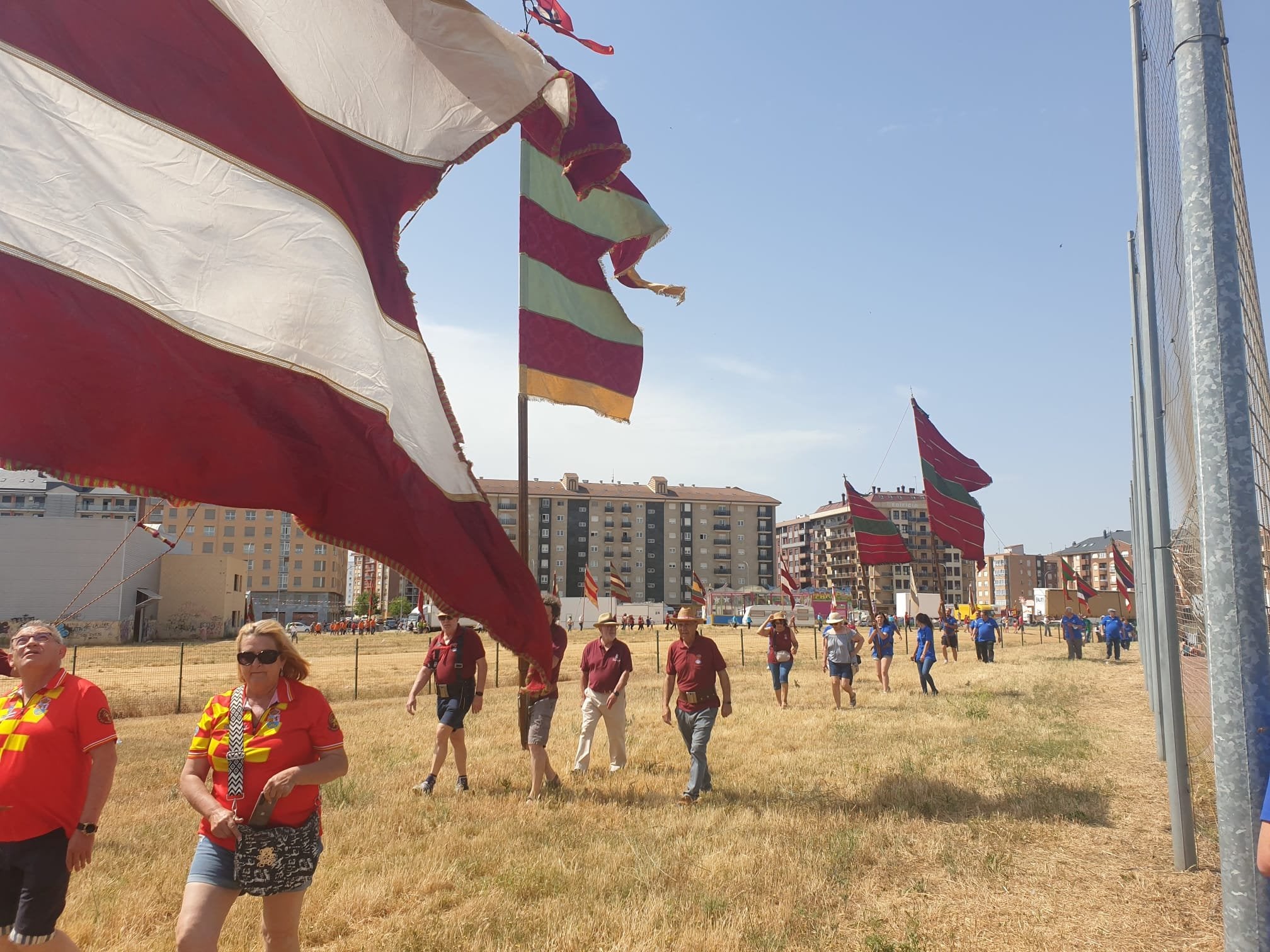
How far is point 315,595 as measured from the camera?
454ft

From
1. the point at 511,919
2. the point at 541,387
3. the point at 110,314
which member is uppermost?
the point at 541,387

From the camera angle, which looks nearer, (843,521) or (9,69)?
(9,69)

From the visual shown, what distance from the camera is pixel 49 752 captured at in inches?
173

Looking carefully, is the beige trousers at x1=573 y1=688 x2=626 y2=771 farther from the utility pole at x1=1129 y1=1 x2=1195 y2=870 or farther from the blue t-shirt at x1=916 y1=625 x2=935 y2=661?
the blue t-shirt at x1=916 y1=625 x2=935 y2=661

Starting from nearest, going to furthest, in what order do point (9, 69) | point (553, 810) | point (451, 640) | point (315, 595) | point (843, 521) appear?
point (9, 69) → point (553, 810) → point (451, 640) → point (315, 595) → point (843, 521)

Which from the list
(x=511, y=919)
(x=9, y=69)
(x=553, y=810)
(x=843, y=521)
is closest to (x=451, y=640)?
(x=553, y=810)

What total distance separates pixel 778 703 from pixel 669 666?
7.87m

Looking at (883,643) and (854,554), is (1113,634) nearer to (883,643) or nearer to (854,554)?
(883,643)

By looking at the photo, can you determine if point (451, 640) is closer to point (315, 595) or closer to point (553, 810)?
point (553, 810)

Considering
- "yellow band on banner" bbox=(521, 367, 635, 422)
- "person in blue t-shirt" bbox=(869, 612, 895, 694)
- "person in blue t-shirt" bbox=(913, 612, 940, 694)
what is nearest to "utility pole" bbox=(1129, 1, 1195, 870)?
"yellow band on banner" bbox=(521, 367, 635, 422)

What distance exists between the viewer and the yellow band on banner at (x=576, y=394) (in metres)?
9.70

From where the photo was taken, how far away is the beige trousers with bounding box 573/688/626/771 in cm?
1139

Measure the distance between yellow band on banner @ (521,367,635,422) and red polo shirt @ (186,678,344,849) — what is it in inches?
219

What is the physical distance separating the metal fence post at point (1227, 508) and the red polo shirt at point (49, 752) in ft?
15.4
